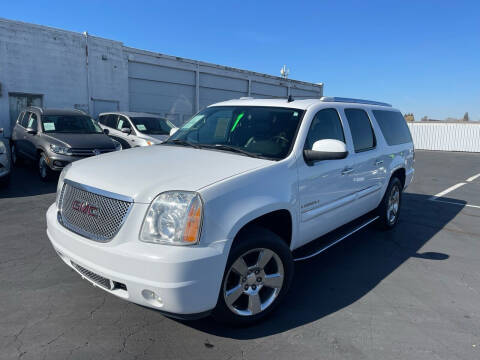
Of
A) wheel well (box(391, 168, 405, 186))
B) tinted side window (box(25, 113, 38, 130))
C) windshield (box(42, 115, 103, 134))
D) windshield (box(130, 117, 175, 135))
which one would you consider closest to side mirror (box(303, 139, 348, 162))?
wheel well (box(391, 168, 405, 186))

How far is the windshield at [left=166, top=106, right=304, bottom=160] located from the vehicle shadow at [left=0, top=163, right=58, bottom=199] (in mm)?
4548

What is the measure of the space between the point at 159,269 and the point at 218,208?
545mm

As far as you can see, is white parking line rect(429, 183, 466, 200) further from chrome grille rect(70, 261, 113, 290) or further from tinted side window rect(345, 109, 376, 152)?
chrome grille rect(70, 261, 113, 290)

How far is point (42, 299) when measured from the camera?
324 cm

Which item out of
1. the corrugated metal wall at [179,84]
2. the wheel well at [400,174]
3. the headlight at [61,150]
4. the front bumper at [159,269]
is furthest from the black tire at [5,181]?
the corrugated metal wall at [179,84]

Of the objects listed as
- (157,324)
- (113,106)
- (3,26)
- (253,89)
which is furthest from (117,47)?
(157,324)

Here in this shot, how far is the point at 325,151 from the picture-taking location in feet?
10.7

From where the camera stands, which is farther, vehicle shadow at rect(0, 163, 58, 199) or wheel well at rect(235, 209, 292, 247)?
vehicle shadow at rect(0, 163, 58, 199)

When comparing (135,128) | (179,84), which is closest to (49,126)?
(135,128)

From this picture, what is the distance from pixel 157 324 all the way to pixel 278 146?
1.81 metres

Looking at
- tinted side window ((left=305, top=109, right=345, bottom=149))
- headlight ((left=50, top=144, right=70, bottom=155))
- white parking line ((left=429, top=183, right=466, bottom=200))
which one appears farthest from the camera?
white parking line ((left=429, top=183, right=466, bottom=200))

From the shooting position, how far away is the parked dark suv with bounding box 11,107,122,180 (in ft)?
26.8

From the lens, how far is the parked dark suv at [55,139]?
8.16m

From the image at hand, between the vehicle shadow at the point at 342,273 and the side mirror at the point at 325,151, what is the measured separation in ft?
4.22
